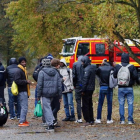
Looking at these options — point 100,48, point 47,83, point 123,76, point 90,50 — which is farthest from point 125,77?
point 100,48

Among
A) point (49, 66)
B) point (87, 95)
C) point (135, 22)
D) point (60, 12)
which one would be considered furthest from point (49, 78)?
point (60, 12)

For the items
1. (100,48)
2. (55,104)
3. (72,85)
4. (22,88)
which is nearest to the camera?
(55,104)

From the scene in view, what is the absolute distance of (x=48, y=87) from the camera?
11.0 m

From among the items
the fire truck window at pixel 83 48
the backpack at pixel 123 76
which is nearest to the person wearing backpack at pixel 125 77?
the backpack at pixel 123 76

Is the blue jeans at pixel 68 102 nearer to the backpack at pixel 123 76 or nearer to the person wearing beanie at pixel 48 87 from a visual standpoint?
the backpack at pixel 123 76

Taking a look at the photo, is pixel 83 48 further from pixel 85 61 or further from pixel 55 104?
pixel 55 104

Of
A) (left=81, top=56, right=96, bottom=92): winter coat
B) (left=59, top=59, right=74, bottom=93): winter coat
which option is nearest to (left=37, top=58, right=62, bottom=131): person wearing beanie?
(left=81, top=56, right=96, bottom=92): winter coat

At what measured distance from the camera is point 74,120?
13250 millimetres

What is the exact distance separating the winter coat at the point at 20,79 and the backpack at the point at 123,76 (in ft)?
8.18

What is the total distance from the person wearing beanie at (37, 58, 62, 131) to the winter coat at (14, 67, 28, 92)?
1271 millimetres

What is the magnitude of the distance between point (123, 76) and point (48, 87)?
216 centimetres

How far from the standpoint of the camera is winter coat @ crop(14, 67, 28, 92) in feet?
39.8

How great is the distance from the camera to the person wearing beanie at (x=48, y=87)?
432 inches

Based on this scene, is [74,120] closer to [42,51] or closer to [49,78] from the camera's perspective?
[49,78]
